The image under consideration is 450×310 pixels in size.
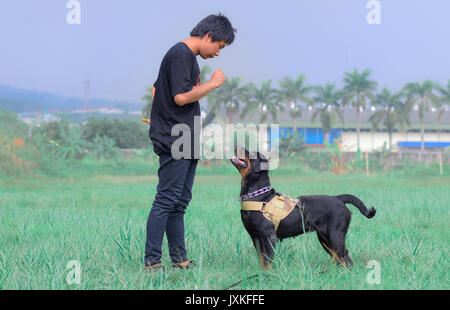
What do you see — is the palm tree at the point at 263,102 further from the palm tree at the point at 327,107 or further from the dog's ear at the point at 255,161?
the dog's ear at the point at 255,161

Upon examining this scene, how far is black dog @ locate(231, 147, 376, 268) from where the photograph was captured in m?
4.07

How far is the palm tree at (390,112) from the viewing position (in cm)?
5134

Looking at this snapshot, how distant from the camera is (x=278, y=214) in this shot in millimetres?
4121

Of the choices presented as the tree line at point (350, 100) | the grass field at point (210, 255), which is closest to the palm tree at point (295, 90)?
the tree line at point (350, 100)

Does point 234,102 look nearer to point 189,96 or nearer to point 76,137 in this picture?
point 76,137

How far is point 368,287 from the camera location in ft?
11.8

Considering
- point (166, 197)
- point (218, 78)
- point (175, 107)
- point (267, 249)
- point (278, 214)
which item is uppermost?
point (218, 78)

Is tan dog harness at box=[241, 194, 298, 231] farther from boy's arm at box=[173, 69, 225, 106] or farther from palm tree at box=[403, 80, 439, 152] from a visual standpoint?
palm tree at box=[403, 80, 439, 152]

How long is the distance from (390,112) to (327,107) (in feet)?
23.5

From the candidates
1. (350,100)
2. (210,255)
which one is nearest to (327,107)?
(350,100)

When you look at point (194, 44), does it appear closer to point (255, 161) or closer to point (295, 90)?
point (255, 161)

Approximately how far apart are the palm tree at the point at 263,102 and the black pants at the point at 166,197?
43394 millimetres

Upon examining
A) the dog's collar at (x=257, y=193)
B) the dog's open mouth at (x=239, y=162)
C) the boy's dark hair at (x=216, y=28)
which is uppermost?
the boy's dark hair at (x=216, y=28)
